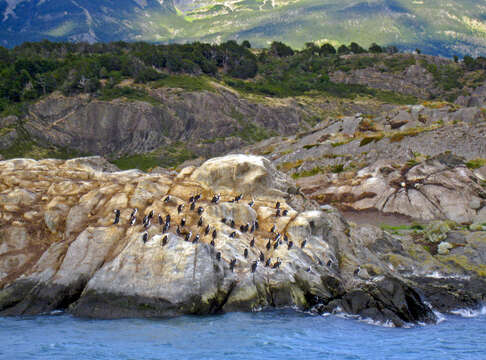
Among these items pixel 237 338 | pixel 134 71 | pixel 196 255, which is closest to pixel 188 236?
pixel 196 255

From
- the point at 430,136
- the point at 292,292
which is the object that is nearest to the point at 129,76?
the point at 430,136

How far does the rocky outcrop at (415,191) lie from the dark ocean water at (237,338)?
3038 cm

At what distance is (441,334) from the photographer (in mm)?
26641

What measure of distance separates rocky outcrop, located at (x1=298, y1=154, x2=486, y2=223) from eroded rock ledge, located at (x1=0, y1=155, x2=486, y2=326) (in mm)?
16117

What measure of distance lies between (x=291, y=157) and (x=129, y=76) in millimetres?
81535

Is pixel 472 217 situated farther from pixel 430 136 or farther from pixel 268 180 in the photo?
pixel 268 180

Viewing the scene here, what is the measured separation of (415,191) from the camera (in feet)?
196

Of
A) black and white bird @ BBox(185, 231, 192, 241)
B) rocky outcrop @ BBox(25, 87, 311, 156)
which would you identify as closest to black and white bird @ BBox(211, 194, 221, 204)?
black and white bird @ BBox(185, 231, 192, 241)

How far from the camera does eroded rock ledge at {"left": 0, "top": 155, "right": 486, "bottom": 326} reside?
28109 millimetres

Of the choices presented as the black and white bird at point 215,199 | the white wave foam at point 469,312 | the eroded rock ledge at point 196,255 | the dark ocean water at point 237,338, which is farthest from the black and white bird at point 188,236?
the white wave foam at point 469,312

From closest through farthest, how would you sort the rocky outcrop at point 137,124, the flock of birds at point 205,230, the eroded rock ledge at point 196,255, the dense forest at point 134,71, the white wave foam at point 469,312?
the eroded rock ledge at point 196,255, the flock of birds at point 205,230, the white wave foam at point 469,312, the rocky outcrop at point 137,124, the dense forest at point 134,71

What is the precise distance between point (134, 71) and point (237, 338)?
138 metres

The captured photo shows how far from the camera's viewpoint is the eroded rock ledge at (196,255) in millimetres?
28109

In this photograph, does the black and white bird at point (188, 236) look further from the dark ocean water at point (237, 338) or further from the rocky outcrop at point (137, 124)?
the rocky outcrop at point (137, 124)
